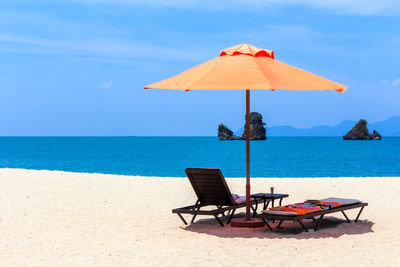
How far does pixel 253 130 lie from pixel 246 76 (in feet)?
373

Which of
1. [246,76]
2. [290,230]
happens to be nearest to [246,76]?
[246,76]

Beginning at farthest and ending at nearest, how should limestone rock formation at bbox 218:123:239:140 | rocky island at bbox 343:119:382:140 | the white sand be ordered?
limestone rock formation at bbox 218:123:239:140 → rocky island at bbox 343:119:382:140 → the white sand

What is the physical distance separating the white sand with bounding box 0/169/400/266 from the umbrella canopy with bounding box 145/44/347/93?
198 centimetres

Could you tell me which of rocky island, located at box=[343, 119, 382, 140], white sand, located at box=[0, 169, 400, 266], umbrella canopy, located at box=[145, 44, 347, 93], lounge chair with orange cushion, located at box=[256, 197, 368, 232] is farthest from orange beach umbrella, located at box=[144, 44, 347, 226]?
rocky island, located at box=[343, 119, 382, 140]

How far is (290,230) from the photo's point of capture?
7.51 metres

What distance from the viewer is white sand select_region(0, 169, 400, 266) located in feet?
18.9

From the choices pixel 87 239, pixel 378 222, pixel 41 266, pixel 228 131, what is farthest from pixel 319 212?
pixel 228 131

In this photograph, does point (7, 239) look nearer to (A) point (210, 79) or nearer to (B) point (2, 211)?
(B) point (2, 211)

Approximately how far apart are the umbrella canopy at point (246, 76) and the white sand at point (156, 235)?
198cm

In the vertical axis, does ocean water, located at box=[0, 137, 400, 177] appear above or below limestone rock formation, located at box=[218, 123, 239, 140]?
below

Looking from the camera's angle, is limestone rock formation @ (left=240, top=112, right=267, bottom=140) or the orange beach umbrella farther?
limestone rock formation @ (left=240, top=112, right=267, bottom=140)

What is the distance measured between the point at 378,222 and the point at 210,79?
3.66m

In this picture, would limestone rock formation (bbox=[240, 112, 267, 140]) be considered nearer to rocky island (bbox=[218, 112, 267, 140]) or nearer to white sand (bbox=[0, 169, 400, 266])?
rocky island (bbox=[218, 112, 267, 140])

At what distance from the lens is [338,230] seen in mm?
7414
